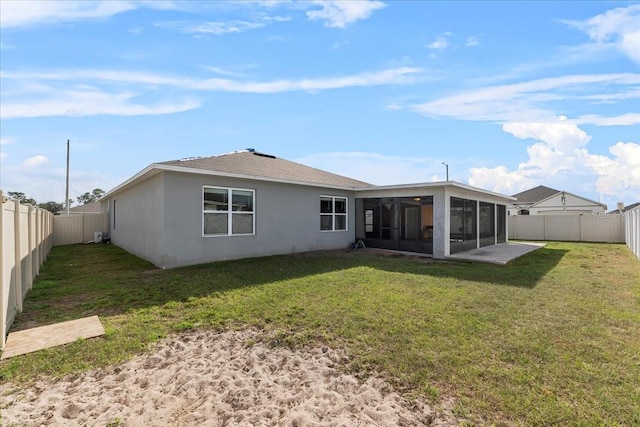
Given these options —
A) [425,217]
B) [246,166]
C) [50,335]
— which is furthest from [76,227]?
[425,217]

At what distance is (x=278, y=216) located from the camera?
37.3ft

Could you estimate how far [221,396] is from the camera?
2906 millimetres

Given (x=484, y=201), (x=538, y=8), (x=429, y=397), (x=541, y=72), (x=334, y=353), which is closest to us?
(x=429, y=397)

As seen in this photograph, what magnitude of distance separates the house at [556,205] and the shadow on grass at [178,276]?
22200 mm

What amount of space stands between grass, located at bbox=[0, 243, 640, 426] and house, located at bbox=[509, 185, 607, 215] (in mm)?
24908

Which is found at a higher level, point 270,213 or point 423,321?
point 270,213

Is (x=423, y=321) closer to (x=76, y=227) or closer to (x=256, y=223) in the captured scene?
(x=256, y=223)

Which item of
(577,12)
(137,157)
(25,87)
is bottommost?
(137,157)

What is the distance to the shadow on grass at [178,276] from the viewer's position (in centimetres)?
565

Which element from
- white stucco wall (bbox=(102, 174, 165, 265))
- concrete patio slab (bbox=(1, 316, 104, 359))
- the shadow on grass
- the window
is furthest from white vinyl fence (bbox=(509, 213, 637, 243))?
concrete patio slab (bbox=(1, 316, 104, 359))

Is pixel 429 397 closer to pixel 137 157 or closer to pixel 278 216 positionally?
pixel 278 216

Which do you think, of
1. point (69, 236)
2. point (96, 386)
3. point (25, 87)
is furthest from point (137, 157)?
point (96, 386)

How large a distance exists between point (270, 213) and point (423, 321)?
740cm

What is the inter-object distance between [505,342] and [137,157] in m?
16.8
